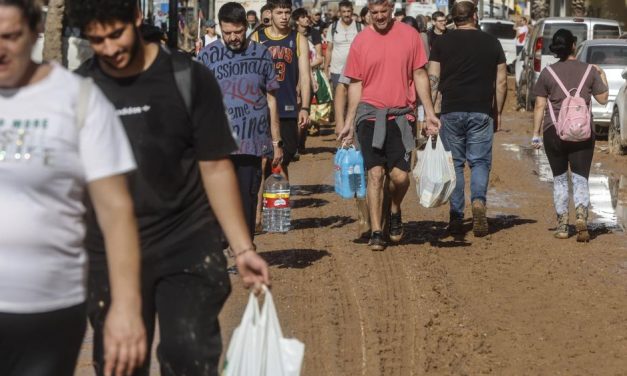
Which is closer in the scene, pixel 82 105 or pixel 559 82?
pixel 82 105

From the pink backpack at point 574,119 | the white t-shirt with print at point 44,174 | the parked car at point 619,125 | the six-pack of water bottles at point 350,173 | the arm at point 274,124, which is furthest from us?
the parked car at point 619,125

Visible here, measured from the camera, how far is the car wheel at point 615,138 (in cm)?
1959

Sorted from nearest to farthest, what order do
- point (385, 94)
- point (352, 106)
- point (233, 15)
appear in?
point (233, 15) < point (385, 94) < point (352, 106)

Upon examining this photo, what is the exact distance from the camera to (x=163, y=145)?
15.6ft

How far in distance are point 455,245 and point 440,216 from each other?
193 centimetres

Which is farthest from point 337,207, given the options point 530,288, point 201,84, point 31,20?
point 31,20

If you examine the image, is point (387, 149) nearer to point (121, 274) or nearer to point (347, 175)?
point (347, 175)

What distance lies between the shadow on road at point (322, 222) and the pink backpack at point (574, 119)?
2.39 m

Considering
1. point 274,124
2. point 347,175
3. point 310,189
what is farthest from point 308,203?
point 274,124

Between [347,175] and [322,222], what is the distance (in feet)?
4.66

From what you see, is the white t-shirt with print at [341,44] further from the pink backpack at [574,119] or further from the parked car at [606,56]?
the pink backpack at [574,119]

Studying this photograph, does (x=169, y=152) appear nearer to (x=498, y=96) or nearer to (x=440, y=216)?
(x=498, y=96)

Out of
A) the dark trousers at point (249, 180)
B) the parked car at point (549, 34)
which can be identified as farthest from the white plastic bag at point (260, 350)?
the parked car at point (549, 34)

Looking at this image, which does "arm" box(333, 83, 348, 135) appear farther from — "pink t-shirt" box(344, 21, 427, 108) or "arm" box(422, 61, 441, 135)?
"arm" box(422, 61, 441, 135)
